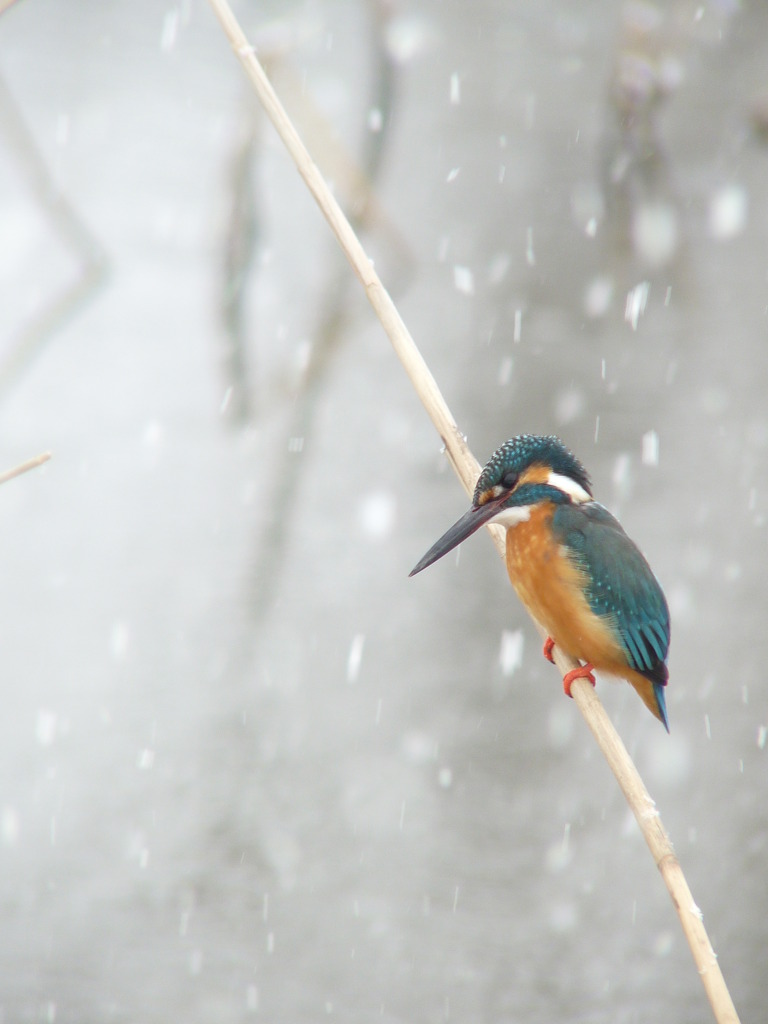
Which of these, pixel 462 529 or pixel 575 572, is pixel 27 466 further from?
pixel 575 572

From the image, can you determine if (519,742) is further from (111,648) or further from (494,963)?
(111,648)

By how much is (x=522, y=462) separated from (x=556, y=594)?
125 millimetres

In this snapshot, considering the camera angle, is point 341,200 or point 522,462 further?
point 341,200

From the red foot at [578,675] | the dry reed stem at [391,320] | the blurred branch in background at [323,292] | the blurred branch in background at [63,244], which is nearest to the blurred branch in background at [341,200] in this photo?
the blurred branch in background at [323,292]

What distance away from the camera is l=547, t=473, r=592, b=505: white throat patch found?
0.86 m

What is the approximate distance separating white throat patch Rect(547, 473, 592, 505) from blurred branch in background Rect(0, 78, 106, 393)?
1.29 metres

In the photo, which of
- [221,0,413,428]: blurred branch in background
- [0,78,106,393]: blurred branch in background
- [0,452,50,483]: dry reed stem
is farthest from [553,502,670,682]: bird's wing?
[0,78,106,393]: blurred branch in background

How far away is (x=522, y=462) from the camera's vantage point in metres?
0.81

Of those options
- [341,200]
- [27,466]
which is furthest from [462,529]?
[341,200]

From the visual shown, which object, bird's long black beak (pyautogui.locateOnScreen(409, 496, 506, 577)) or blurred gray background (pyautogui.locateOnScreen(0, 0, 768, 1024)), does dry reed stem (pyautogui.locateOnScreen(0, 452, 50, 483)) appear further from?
blurred gray background (pyautogui.locateOnScreen(0, 0, 768, 1024))

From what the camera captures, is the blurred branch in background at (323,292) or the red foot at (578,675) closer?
the red foot at (578,675)

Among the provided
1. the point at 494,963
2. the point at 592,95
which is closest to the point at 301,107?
the point at 592,95

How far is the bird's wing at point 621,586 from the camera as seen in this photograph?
2.69 feet

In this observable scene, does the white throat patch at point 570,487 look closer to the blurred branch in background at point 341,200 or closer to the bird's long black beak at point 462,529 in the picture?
the bird's long black beak at point 462,529
